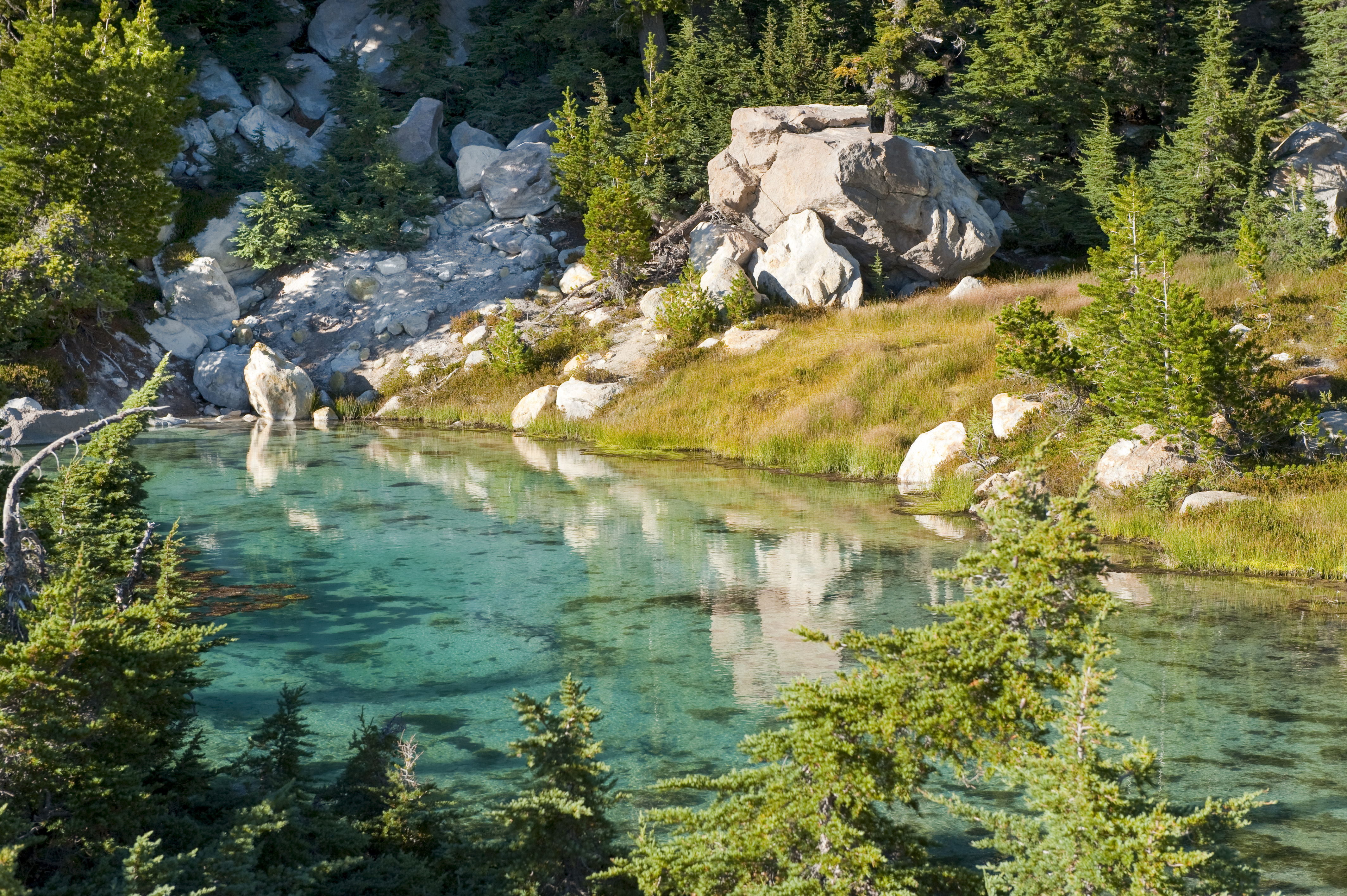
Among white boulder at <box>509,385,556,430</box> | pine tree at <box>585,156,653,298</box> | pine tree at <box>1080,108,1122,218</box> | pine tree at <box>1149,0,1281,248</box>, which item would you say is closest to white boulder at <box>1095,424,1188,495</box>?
pine tree at <box>1149,0,1281,248</box>

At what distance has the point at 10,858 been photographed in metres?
3.12

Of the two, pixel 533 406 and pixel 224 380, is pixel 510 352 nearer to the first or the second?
pixel 533 406

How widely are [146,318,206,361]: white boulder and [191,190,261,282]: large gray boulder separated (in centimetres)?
157

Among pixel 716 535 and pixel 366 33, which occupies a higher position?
pixel 366 33

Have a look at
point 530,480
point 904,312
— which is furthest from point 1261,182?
point 530,480

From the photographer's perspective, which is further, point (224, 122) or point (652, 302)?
point (224, 122)

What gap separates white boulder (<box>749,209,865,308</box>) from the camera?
24938mm

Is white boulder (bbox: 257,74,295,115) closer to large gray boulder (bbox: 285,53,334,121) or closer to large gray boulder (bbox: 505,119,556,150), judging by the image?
large gray boulder (bbox: 285,53,334,121)

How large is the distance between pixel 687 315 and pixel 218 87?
70.6ft

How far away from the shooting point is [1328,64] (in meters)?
26.5

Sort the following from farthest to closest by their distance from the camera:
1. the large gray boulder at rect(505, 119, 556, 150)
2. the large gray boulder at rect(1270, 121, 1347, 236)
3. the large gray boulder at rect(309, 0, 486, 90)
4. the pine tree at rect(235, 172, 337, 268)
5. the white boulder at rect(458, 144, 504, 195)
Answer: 1. the large gray boulder at rect(309, 0, 486, 90)
2. the large gray boulder at rect(505, 119, 556, 150)
3. the white boulder at rect(458, 144, 504, 195)
4. the pine tree at rect(235, 172, 337, 268)
5. the large gray boulder at rect(1270, 121, 1347, 236)

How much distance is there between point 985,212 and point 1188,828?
2630 centimetres

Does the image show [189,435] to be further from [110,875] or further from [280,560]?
[110,875]

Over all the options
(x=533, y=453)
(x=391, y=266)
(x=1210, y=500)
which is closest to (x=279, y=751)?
(x=1210, y=500)
